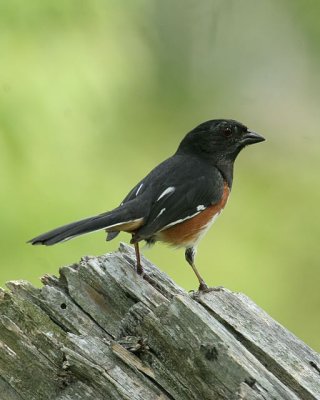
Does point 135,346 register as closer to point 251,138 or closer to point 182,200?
point 182,200

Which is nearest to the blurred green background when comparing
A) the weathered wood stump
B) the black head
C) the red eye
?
the black head

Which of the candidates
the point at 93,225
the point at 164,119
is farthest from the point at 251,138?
the point at 164,119

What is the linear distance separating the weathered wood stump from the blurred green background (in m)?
2.98

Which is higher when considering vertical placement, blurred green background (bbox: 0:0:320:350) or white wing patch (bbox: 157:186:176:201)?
blurred green background (bbox: 0:0:320:350)

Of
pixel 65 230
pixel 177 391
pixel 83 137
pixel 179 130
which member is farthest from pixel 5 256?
pixel 177 391

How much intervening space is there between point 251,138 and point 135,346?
2.42 meters

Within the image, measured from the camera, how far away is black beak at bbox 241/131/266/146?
5199 mm

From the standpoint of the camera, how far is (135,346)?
3033 millimetres

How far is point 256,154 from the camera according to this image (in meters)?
8.57

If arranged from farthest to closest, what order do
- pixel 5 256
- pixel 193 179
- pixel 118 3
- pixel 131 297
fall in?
1. pixel 118 3
2. pixel 5 256
3. pixel 193 179
4. pixel 131 297

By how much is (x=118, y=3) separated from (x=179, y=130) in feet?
3.85

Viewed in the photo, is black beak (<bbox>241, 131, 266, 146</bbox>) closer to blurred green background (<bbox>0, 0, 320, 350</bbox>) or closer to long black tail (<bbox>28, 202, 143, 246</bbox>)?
long black tail (<bbox>28, 202, 143, 246</bbox>)

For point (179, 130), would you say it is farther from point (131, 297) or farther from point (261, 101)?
point (131, 297)

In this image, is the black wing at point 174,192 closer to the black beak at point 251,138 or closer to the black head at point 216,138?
the black head at point 216,138
